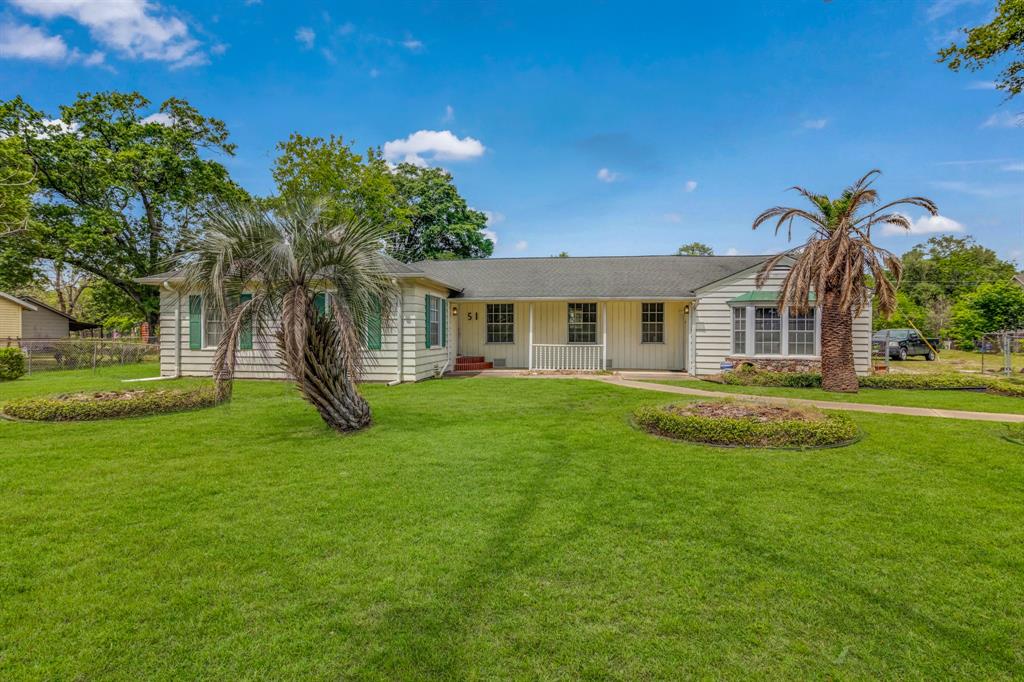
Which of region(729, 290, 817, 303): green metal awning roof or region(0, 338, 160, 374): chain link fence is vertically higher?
region(729, 290, 817, 303): green metal awning roof

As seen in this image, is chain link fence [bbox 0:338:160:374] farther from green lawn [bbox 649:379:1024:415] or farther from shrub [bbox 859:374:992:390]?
shrub [bbox 859:374:992:390]

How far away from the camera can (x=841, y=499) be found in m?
4.39

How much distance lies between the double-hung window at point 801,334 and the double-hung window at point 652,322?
12.8ft

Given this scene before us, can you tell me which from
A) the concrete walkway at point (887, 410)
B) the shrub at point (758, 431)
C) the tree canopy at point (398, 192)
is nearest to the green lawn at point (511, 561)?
the shrub at point (758, 431)

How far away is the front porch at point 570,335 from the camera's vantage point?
15898 mm

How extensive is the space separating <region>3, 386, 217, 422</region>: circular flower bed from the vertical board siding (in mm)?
12694

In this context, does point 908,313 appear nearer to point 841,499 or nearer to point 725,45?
point 725,45

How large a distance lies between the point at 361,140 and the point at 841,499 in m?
27.0

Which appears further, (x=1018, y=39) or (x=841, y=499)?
(x=1018, y=39)

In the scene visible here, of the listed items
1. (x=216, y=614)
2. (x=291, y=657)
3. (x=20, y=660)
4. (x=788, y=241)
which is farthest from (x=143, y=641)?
(x=788, y=241)

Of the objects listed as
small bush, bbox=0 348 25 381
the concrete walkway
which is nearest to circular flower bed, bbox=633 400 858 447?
the concrete walkway

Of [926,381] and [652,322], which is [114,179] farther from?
[926,381]

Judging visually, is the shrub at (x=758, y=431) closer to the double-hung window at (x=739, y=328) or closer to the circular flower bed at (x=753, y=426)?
the circular flower bed at (x=753, y=426)

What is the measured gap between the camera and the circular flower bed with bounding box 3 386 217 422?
799cm
